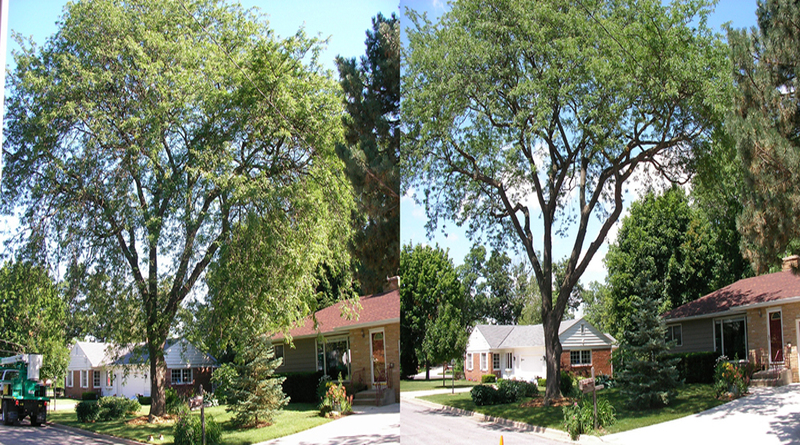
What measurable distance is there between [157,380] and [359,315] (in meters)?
1.45

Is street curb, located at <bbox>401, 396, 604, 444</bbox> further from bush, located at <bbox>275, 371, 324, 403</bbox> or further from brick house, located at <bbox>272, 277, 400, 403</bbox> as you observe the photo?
bush, located at <bbox>275, 371, 324, 403</bbox>

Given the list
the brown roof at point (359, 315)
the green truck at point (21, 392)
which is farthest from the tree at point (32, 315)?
the brown roof at point (359, 315)

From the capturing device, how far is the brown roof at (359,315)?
2899 mm

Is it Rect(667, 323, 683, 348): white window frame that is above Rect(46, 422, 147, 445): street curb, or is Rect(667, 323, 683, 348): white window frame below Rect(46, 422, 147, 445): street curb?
above

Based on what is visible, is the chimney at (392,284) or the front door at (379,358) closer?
the front door at (379,358)

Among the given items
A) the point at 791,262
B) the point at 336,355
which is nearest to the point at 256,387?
the point at 336,355

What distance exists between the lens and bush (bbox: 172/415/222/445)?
291 cm

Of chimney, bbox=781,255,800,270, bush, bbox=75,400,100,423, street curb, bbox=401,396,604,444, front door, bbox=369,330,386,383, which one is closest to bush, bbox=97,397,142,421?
bush, bbox=75,400,100,423

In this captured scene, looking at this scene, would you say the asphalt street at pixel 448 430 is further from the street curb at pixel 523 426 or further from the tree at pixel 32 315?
the tree at pixel 32 315

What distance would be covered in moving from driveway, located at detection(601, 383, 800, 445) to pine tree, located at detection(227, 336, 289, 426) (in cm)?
203

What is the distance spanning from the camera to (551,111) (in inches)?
174

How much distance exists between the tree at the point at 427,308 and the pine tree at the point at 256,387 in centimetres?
66

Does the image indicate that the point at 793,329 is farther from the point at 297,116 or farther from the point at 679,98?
the point at 297,116

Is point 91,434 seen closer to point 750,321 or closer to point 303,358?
point 303,358
